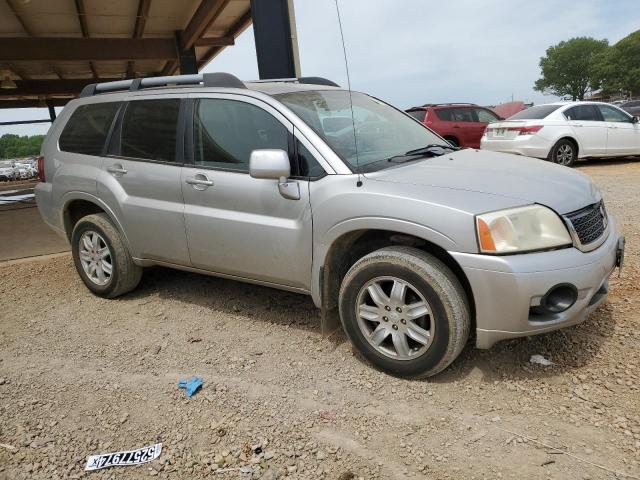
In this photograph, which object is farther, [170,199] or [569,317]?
[170,199]

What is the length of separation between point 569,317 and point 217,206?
2.25 meters

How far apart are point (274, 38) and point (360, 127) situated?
3.75m

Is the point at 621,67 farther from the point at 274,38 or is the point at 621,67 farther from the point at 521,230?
the point at 521,230

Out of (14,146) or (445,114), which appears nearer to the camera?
(445,114)

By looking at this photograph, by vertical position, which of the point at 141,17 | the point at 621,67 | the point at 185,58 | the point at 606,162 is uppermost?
the point at 621,67

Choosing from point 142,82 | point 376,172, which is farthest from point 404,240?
point 142,82

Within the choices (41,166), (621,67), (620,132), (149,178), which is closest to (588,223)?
(149,178)

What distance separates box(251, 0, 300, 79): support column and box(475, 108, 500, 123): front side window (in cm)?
790

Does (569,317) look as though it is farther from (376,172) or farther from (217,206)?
(217,206)

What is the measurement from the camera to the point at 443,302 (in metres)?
2.59

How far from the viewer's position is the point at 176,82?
390 cm

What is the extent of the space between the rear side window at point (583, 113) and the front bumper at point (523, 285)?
29.6 ft

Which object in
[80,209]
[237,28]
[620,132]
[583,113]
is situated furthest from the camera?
[237,28]

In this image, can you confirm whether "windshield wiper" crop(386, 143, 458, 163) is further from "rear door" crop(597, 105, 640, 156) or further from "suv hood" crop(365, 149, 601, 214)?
"rear door" crop(597, 105, 640, 156)
